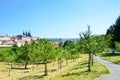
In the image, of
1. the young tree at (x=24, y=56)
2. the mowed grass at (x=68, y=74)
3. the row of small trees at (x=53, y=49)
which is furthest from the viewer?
the young tree at (x=24, y=56)

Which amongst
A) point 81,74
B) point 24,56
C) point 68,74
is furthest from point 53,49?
point 24,56

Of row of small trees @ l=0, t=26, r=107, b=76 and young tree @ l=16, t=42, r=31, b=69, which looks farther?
young tree @ l=16, t=42, r=31, b=69

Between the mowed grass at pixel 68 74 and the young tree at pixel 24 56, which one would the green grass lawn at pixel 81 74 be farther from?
the young tree at pixel 24 56

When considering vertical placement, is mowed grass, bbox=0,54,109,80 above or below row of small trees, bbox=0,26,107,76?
below

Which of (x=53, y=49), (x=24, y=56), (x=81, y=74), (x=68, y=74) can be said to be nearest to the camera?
(x=81, y=74)

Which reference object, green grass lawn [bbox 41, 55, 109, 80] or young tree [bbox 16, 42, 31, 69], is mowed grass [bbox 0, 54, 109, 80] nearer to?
green grass lawn [bbox 41, 55, 109, 80]

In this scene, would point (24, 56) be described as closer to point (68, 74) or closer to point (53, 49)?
point (53, 49)

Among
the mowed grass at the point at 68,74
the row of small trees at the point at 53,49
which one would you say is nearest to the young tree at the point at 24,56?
the row of small trees at the point at 53,49

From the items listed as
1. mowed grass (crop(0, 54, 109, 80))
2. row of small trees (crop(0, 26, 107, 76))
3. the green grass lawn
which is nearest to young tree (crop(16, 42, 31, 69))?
row of small trees (crop(0, 26, 107, 76))

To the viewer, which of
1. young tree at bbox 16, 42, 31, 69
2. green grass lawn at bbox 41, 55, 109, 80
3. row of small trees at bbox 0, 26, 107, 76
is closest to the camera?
green grass lawn at bbox 41, 55, 109, 80

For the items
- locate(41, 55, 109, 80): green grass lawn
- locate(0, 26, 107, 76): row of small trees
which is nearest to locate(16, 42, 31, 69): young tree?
locate(0, 26, 107, 76): row of small trees

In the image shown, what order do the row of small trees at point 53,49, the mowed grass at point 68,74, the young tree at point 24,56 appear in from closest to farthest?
the mowed grass at point 68,74 → the row of small trees at point 53,49 → the young tree at point 24,56

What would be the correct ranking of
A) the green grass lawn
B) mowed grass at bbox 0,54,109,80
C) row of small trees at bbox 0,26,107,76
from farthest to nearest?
row of small trees at bbox 0,26,107,76 → mowed grass at bbox 0,54,109,80 → the green grass lawn

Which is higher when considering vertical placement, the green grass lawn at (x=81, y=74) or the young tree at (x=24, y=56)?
the young tree at (x=24, y=56)
